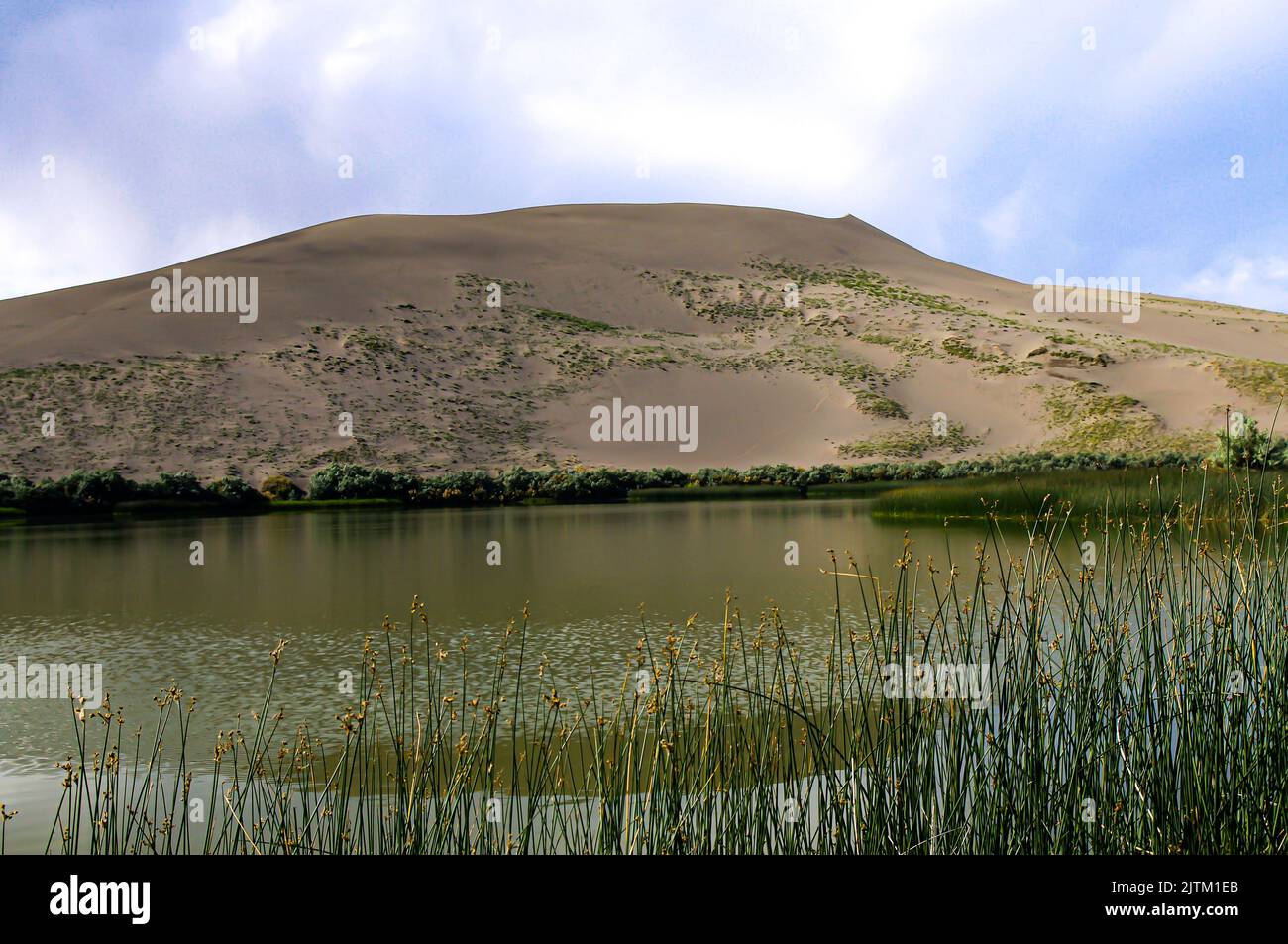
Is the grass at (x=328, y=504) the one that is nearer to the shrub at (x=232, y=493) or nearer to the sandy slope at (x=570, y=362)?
the shrub at (x=232, y=493)

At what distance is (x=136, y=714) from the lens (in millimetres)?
6730

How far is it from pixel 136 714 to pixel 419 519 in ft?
62.7

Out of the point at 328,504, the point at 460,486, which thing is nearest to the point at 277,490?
the point at 328,504

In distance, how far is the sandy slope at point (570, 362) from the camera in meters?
42.2

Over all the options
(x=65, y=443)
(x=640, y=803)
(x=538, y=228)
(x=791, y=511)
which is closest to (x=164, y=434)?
A: (x=65, y=443)

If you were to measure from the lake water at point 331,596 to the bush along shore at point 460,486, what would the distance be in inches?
190

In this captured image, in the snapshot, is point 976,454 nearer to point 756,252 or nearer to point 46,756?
point 756,252

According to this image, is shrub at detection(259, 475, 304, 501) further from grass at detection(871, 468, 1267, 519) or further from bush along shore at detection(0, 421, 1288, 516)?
grass at detection(871, 468, 1267, 519)

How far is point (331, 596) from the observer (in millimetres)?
11758

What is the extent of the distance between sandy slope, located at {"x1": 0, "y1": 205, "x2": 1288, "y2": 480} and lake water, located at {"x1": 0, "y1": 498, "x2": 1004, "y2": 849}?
20866 mm

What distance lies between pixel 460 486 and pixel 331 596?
21596 mm

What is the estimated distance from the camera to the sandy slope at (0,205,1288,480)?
139 ft

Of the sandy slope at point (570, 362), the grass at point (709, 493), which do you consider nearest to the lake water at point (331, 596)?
the grass at point (709, 493)
